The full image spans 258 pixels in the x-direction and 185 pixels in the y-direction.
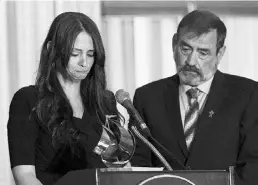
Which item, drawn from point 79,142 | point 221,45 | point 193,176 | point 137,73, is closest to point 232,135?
point 221,45

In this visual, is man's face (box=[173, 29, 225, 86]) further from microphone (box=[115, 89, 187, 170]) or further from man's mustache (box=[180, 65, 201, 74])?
microphone (box=[115, 89, 187, 170])

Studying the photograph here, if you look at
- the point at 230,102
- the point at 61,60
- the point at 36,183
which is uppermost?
the point at 61,60

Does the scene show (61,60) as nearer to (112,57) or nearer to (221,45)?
(221,45)

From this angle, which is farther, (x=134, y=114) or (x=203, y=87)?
(x=203, y=87)

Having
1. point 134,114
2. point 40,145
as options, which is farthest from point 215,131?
point 40,145

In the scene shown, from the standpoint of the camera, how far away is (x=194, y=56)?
2.88m

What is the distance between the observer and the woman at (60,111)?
2.62 meters

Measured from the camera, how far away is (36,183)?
2445 mm

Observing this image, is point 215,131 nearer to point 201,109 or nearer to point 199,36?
point 201,109

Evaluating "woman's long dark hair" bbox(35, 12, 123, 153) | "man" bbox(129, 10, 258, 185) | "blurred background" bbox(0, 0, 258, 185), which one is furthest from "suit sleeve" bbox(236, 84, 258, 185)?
"blurred background" bbox(0, 0, 258, 185)

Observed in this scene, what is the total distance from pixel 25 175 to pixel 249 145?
34.9 inches

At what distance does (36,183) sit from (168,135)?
62cm

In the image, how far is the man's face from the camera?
113 inches

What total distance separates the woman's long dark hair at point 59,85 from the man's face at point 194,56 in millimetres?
337
